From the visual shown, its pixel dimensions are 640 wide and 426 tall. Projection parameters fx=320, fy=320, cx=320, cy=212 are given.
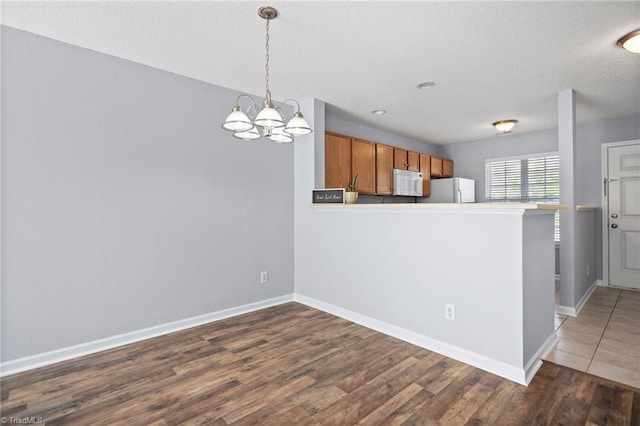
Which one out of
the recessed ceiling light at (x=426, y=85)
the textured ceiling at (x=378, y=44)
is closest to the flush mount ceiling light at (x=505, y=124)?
the textured ceiling at (x=378, y=44)

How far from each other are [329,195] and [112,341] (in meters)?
2.37

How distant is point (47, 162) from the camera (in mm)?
2371

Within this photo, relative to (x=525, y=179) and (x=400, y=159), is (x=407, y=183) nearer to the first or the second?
(x=400, y=159)

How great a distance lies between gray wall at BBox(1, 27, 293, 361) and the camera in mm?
2277

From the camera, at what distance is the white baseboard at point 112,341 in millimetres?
2259

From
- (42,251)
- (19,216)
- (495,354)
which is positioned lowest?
(495,354)

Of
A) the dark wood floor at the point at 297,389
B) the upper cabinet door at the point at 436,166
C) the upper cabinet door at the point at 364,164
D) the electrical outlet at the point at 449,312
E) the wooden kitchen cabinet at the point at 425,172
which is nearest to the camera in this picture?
the dark wood floor at the point at 297,389

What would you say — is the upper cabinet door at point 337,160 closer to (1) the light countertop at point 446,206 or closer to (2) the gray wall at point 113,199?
(1) the light countertop at point 446,206

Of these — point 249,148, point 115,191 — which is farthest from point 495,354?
point 115,191

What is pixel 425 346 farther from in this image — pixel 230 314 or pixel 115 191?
pixel 115 191

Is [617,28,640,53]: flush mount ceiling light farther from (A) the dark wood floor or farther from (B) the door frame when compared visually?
(B) the door frame

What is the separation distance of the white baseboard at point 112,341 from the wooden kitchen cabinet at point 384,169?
2.53m

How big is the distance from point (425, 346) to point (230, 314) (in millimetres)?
1956

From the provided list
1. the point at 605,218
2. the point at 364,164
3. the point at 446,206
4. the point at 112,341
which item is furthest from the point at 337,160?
the point at 605,218
